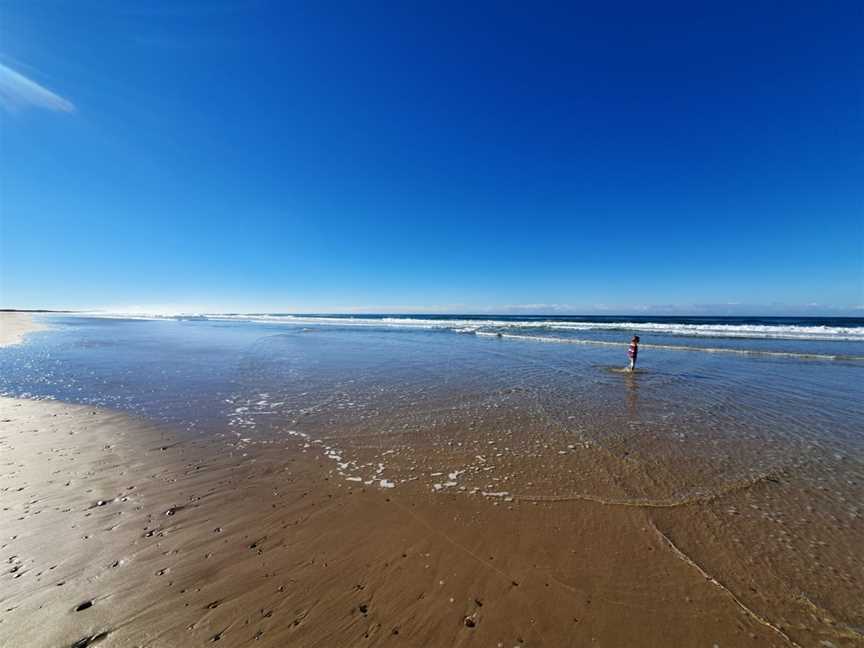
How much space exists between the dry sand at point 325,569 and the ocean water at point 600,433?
19.9 inches

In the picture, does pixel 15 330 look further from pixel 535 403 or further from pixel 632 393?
pixel 632 393

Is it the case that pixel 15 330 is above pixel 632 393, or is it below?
above

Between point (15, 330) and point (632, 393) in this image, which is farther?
point (15, 330)

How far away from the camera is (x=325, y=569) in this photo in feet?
11.5

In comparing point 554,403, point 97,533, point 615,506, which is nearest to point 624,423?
point 554,403

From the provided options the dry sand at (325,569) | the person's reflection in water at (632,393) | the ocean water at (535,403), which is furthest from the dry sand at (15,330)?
the person's reflection in water at (632,393)

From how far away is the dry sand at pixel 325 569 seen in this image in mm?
2822

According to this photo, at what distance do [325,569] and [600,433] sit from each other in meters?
6.05

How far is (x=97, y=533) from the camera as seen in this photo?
3996mm

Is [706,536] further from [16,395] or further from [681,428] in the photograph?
[16,395]

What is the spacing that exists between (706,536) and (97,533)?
6.99 m

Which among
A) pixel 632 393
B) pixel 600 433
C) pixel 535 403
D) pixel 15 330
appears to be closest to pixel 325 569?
pixel 600 433

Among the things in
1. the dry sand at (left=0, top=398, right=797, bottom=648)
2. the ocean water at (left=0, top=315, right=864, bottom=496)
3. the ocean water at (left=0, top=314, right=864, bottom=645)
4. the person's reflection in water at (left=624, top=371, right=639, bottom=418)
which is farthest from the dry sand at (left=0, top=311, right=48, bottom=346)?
the person's reflection in water at (left=624, top=371, right=639, bottom=418)

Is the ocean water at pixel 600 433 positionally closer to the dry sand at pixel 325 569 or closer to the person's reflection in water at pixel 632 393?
the person's reflection in water at pixel 632 393
